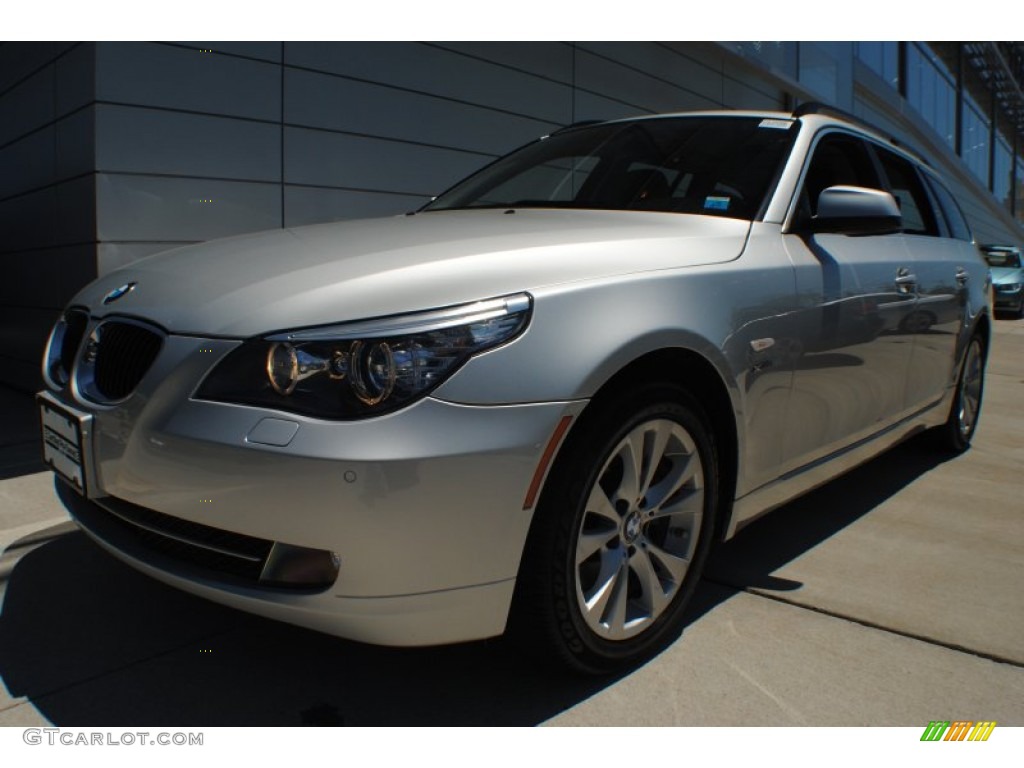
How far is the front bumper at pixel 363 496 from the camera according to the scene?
1729mm

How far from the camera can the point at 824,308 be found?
2.83 m

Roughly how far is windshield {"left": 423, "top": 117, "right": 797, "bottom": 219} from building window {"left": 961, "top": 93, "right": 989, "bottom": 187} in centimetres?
4036

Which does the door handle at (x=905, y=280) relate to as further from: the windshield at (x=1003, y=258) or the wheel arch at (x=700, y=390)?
the windshield at (x=1003, y=258)

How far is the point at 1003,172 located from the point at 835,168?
5961 centimetres

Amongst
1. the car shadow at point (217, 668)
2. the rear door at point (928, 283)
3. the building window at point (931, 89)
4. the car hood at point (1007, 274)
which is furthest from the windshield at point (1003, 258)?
the car shadow at point (217, 668)

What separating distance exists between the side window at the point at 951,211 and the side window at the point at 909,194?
25cm

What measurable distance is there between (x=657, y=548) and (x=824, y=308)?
1.04 m

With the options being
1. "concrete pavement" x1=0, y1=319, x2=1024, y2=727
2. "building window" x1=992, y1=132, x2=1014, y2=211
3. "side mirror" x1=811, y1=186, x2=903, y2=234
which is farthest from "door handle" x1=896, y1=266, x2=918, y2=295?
"building window" x1=992, y1=132, x2=1014, y2=211

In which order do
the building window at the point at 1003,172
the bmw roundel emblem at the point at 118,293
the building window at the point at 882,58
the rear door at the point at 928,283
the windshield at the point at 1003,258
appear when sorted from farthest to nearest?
the building window at the point at 1003,172, the building window at the point at 882,58, the windshield at the point at 1003,258, the rear door at the point at 928,283, the bmw roundel emblem at the point at 118,293

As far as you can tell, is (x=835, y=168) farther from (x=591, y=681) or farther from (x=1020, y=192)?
(x=1020, y=192)

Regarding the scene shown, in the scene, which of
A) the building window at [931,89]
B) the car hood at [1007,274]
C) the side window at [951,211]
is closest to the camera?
the side window at [951,211]

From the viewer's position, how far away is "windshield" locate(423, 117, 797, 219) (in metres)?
2.88
